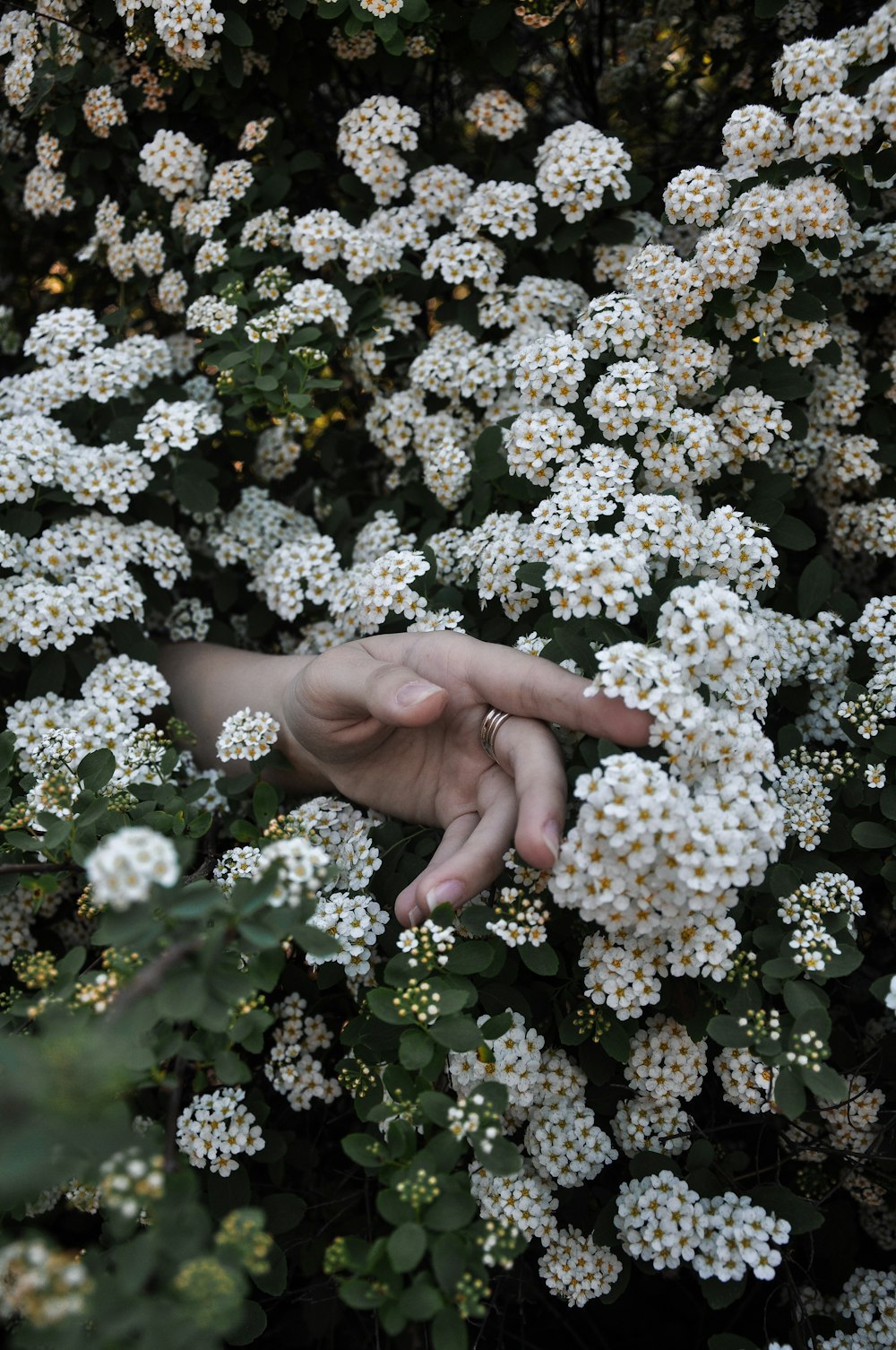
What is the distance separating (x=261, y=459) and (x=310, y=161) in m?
1.07

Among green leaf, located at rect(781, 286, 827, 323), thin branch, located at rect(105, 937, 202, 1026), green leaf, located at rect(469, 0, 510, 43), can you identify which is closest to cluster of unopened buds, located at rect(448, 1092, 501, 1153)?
thin branch, located at rect(105, 937, 202, 1026)

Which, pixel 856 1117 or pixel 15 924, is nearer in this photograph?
pixel 856 1117

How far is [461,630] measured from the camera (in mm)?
2660

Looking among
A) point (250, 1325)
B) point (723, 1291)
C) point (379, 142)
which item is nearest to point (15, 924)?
point (250, 1325)

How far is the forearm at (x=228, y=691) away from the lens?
9.63 ft

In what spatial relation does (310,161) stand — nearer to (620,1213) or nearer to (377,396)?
(377,396)

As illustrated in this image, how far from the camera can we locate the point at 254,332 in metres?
3.02

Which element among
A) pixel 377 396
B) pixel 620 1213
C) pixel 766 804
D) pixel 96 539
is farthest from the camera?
pixel 377 396

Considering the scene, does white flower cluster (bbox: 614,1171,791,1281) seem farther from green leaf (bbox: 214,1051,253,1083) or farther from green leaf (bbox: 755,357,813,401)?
green leaf (bbox: 755,357,813,401)

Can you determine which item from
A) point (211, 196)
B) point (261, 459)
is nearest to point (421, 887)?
point (261, 459)

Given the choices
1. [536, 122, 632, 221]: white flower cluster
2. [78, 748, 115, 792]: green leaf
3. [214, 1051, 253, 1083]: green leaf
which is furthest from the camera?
[536, 122, 632, 221]: white flower cluster

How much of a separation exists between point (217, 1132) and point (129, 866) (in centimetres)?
116

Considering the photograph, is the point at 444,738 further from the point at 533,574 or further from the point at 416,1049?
the point at 416,1049

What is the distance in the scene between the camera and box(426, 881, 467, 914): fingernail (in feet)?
6.81
